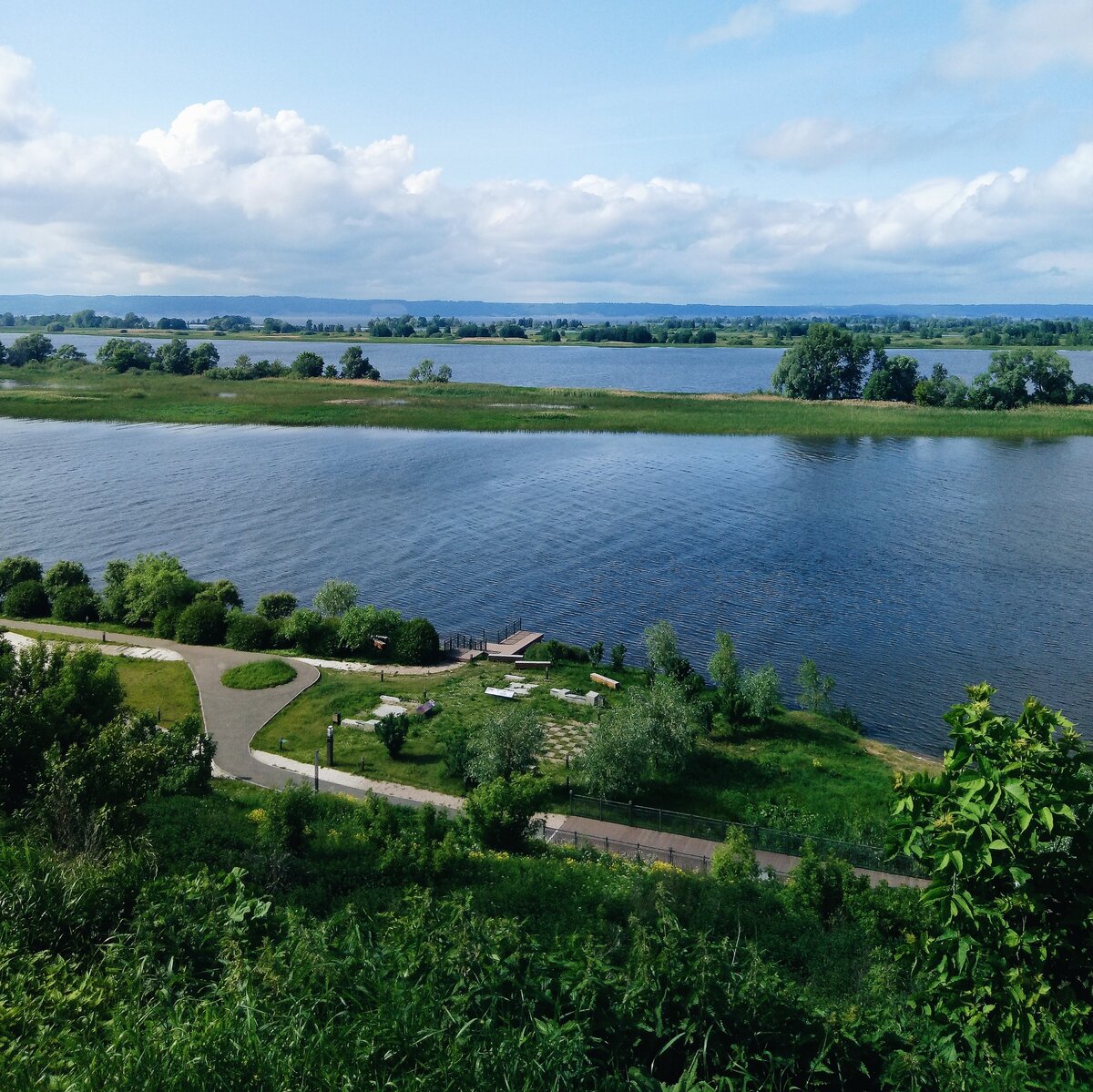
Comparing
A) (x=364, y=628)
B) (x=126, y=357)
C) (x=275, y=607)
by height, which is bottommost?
(x=364, y=628)

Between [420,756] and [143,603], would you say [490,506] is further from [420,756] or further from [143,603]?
[420,756]

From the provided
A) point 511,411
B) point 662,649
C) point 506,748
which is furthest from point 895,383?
point 506,748

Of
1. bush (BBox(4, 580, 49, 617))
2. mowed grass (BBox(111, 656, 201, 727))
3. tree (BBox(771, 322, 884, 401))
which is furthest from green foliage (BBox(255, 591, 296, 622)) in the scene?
tree (BBox(771, 322, 884, 401))

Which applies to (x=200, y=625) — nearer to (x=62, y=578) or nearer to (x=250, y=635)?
(x=250, y=635)

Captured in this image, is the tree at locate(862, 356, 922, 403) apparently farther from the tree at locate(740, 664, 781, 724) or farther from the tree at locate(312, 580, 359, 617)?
the tree at locate(740, 664, 781, 724)

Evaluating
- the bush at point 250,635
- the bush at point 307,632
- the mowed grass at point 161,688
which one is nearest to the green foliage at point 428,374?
the bush at point 250,635

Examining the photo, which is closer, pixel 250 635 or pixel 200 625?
pixel 250 635

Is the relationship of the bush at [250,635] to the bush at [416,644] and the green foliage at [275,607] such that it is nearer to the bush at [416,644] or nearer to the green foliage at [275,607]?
the green foliage at [275,607]
